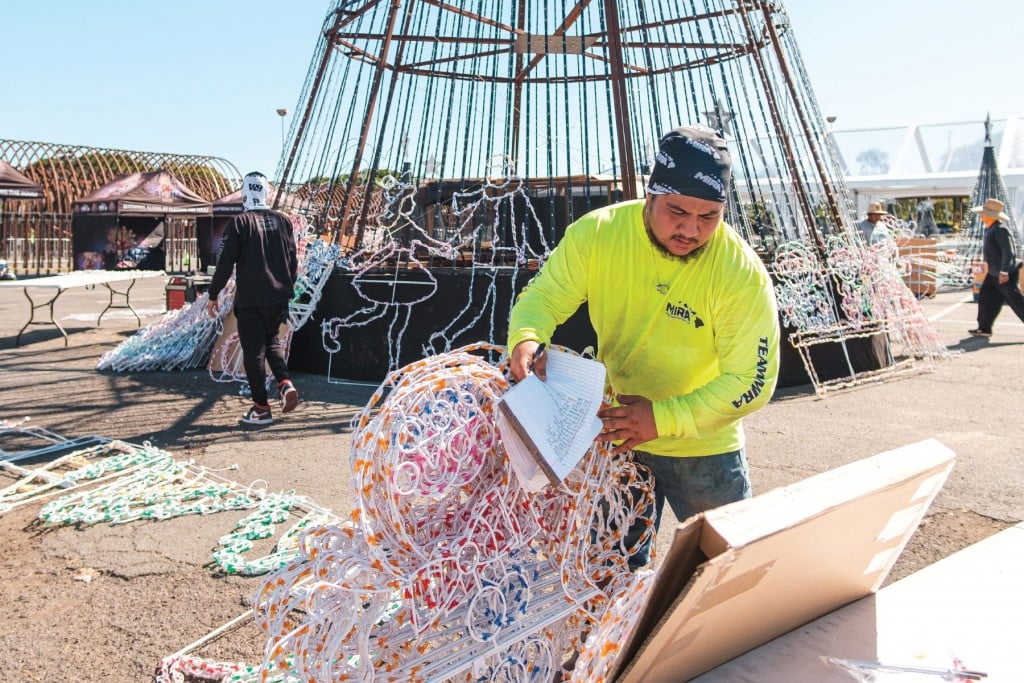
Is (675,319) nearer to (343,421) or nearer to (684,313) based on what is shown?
(684,313)

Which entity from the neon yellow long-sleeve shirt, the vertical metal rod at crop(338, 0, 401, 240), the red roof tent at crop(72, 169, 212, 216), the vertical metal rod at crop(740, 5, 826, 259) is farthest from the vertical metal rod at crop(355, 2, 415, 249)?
the red roof tent at crop(72, 169, 212, 216)

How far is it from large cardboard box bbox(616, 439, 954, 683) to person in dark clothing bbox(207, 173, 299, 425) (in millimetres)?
4652

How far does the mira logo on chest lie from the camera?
2.18 metres

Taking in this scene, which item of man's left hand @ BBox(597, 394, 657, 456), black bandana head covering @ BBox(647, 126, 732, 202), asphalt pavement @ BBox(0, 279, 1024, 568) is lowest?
asphalt pavement @ BBox(0, 279, 1024, 568)

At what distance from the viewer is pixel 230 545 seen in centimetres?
361

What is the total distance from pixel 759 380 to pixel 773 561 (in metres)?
0.54

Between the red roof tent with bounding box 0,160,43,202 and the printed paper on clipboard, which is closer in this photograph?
the printed paper on clipboard

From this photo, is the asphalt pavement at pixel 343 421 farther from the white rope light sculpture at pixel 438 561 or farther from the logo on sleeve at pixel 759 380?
the logo on sleeve at pixel 759 380

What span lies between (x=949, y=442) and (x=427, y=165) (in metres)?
5.07

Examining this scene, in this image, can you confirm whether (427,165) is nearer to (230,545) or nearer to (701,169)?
(230,545)

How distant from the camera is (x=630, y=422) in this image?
2.02 metres

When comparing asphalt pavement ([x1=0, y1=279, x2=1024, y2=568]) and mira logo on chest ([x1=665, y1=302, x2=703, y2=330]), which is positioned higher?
mira logo on chest ([x1=665, y1=302, x2=703, y2=330])

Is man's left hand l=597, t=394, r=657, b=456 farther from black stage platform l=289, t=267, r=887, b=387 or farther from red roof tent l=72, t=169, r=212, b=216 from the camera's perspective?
red roof tent l=72, t=169, r=212, b=216

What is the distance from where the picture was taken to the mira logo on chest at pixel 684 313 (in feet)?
7.14
